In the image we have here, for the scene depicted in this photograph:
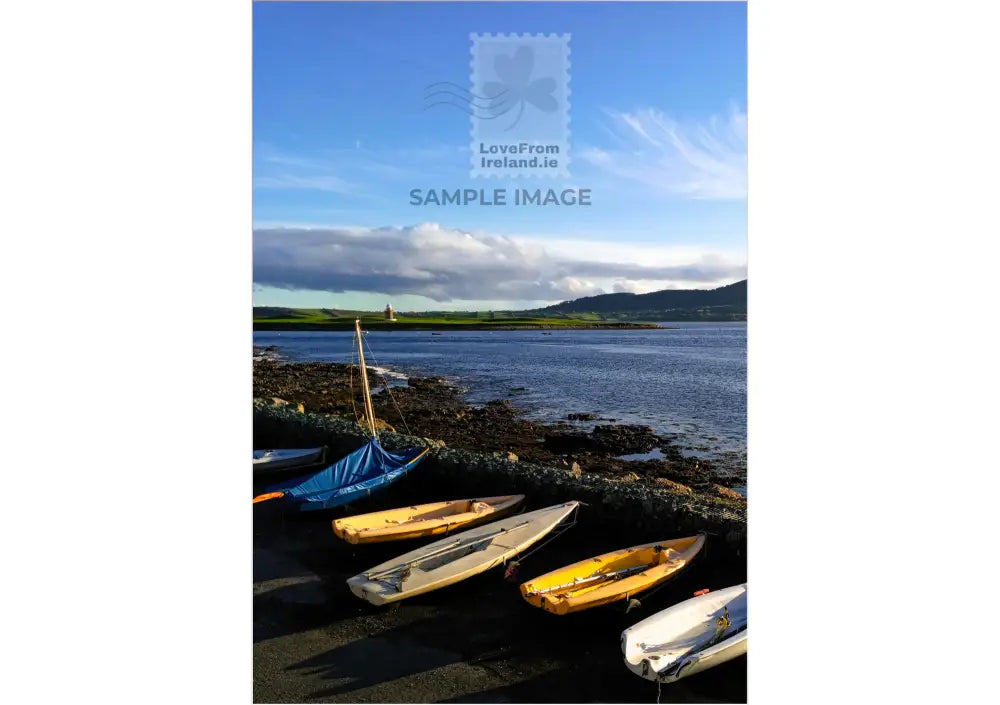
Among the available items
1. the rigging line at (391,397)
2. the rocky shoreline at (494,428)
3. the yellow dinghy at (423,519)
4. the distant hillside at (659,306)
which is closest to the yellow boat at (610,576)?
the yellow dinghy at (423,519)

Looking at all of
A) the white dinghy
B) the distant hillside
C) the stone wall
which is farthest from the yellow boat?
the white dinghy

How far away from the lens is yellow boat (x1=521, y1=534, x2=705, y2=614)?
462cm

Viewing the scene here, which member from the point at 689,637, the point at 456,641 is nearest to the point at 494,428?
the point at 456,641

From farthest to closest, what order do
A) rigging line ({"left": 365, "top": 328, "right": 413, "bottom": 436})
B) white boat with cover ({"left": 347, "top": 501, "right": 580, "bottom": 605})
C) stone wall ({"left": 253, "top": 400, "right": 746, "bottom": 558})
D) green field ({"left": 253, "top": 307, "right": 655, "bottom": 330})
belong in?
rigging line ({"left": 365, "top": 328, "right": 413, "bottom": 436}) < green field ({"left": 253, "top": 307, "right": 655, "bottom": 330}) < stone wall ({"left": 253, "top": 400, "right": 746, "bottom": 558}) < white boat with cover ({"left": 347, "top": 501, "right": 580, "bottom": 605})

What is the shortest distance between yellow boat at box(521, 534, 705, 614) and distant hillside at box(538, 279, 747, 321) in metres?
2.10

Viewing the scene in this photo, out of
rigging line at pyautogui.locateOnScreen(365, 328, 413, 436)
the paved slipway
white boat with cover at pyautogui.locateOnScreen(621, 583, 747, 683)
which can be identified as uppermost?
rigging line at pyautogui.locateOnScreen(365, 328, 413, 436)

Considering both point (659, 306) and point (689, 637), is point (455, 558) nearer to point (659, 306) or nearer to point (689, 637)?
point (689, 637)

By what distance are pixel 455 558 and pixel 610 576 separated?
1.18 metres

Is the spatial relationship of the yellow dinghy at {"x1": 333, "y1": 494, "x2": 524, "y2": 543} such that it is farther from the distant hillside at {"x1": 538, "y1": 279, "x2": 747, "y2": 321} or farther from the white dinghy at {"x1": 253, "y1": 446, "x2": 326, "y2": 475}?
the white dinghy at {"x1": 253, "y1": 446, "x2": 326, "y2": 475}

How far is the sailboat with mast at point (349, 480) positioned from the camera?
6.55 m

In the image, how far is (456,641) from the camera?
15.1ft

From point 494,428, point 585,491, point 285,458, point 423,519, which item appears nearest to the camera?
point 585,491
